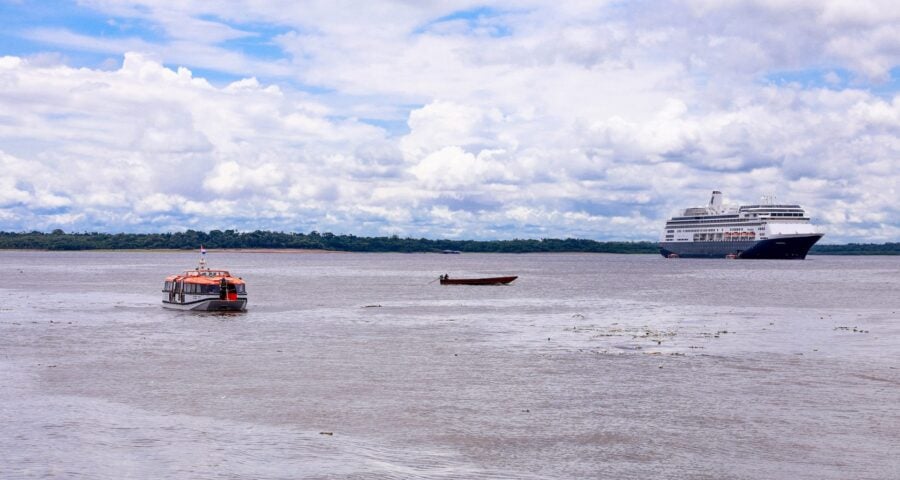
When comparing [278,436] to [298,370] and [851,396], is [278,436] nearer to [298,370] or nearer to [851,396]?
[298,370]

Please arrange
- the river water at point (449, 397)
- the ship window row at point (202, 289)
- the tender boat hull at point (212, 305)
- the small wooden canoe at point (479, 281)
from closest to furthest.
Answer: the river water at point (449, 397), the tender boat hull at point (212, 305), the ship window row at point (202, 289), the small wooden canoe at point (479, 281)

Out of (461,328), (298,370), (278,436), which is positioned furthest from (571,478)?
(461,328)

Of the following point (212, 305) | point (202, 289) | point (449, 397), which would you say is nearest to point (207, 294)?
point (202, 289)

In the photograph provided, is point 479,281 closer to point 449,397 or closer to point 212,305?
point 212,305

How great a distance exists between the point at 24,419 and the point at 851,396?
25.6 metres

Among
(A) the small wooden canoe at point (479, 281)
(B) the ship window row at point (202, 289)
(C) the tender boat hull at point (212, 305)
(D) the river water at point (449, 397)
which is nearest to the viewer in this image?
(D) the river water at point (449, 397)

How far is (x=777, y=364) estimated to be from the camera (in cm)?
3825

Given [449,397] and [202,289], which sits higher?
[202,289]

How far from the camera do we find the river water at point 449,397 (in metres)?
21.5

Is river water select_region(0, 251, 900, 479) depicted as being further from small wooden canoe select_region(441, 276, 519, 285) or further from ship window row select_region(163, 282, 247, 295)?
small wooden canoe select_region(441, 276, 519, 285)

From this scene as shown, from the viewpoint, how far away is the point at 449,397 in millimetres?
30203

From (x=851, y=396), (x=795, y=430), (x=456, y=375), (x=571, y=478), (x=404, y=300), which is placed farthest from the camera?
(x=404, y=300)

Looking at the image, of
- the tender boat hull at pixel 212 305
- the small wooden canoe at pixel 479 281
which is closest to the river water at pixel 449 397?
the tender boat hull at pixel 212 305

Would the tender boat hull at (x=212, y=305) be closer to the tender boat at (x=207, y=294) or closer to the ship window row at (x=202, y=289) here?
the tender boat at (x=207, y=294)
